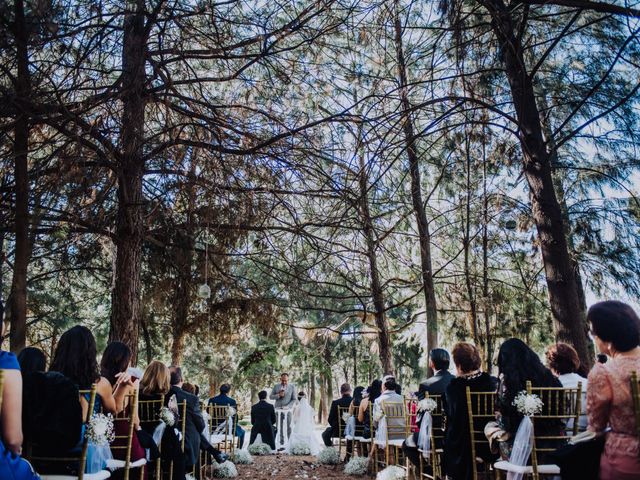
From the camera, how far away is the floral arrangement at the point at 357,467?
7.69 m

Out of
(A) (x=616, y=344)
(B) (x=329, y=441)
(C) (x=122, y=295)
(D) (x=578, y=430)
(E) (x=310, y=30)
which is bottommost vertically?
(B) (x=329, y=441)

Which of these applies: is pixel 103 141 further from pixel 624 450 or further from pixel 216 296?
pixel 624 450

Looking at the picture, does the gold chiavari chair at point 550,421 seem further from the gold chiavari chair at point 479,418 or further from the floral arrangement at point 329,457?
the floral arrangement at point 329,457

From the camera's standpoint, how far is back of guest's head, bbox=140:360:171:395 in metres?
4.78

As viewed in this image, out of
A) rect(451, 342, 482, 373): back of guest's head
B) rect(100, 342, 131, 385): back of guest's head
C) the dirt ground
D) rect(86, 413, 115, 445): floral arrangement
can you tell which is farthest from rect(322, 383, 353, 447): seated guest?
rect(86, 413, 115, 445): floral arrangement

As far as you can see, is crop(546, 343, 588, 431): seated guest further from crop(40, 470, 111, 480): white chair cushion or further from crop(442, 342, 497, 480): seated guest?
crop(40, 470, 111, 480): white chair cushion

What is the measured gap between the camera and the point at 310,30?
5016 millimetres

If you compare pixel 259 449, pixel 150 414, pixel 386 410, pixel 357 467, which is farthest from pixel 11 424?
pixel 259 449

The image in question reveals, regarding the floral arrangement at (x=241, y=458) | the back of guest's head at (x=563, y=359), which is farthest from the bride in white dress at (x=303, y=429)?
the back of guest's head at (x=563, y=359)

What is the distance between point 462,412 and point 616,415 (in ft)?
6.98

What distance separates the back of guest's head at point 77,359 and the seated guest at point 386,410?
393 cm

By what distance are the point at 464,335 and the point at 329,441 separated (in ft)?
10.6

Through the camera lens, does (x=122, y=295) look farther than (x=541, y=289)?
No

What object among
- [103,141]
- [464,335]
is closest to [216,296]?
[103,141]
